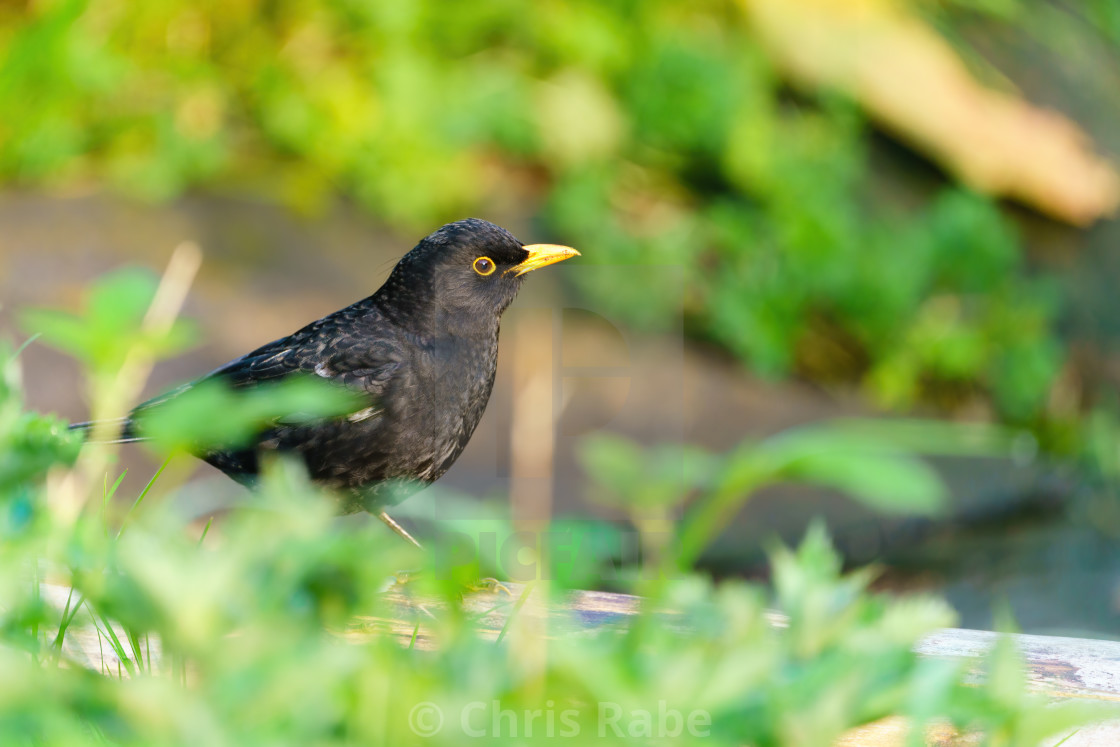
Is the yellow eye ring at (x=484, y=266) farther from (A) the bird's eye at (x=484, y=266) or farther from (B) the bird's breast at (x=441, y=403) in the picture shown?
(B) the bird's breast at (x=441, y=403)

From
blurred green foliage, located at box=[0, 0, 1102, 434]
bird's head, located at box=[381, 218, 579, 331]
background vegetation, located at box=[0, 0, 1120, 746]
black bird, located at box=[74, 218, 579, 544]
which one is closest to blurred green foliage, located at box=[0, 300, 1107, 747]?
black bird, located at box=[74, 218, 579, 544]

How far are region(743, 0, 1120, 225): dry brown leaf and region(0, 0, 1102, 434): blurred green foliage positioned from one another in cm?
28

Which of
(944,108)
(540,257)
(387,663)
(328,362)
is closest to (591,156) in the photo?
(944,108)

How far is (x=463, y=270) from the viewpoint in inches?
83.0

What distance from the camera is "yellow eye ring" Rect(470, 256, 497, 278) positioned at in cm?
210

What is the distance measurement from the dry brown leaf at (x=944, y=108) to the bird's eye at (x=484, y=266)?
5.00 meters

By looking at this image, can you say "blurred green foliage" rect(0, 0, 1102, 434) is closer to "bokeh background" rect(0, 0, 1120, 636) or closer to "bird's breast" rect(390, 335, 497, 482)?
"bokeh background" rect(0, 0, 1120, 636)

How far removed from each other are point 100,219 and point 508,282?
3932 mm

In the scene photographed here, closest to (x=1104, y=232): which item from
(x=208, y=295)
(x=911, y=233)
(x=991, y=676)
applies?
(x=911, y=233)

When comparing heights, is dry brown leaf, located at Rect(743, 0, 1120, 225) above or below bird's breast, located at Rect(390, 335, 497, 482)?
above

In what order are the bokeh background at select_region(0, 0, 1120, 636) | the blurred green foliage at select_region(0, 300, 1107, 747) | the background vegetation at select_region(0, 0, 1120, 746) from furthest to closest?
the background vegetation at select_region(0, 0, 1120, 746)
the bokeh background at select_region(0, 0, 1120, 636)
the blurred green foliage at select_region(0, 300, 1107, 747)

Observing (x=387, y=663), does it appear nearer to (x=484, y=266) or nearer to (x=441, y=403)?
(x=441, y=403)

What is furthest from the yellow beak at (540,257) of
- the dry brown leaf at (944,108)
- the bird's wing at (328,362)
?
the dry brown leaf at (944,108)

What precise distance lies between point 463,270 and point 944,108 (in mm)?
5324
